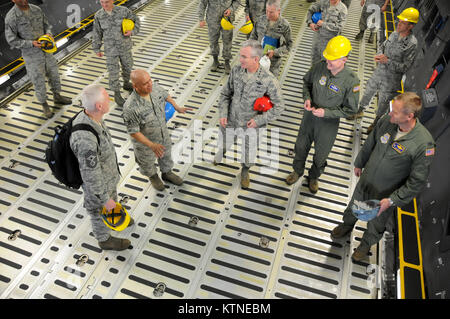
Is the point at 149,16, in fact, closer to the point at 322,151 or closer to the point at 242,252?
the point at 322,151

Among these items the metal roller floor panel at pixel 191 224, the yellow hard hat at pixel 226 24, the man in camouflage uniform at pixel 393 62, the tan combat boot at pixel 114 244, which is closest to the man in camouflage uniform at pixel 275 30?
the yellow hard hat at pixel 226 24

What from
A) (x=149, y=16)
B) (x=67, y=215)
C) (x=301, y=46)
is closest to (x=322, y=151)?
(x=67, y=215)

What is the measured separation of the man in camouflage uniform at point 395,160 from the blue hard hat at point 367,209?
0.06 m

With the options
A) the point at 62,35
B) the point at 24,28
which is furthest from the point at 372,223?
the point at 62,35

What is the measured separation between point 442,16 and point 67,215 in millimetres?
6195

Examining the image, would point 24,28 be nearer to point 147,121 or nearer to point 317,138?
point 147,121

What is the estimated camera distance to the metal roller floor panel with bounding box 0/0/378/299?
3256 mm

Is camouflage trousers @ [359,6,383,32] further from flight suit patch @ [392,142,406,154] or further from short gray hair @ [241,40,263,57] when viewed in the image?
flight suit patch @ [392,142,406,154]

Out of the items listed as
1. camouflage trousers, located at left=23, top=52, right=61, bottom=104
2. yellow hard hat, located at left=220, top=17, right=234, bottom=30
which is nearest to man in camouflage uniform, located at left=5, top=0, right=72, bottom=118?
camouflage trousers, located at left=23, top=52, right=61, bottom=104

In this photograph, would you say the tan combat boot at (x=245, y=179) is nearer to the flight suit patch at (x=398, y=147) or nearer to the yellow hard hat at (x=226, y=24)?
the flight suit patch at (x=398, y=147)

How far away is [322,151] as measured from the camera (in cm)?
380

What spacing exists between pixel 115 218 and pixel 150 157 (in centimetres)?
99

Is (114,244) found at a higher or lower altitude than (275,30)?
lower

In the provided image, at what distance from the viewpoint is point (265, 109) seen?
3.61 meters
